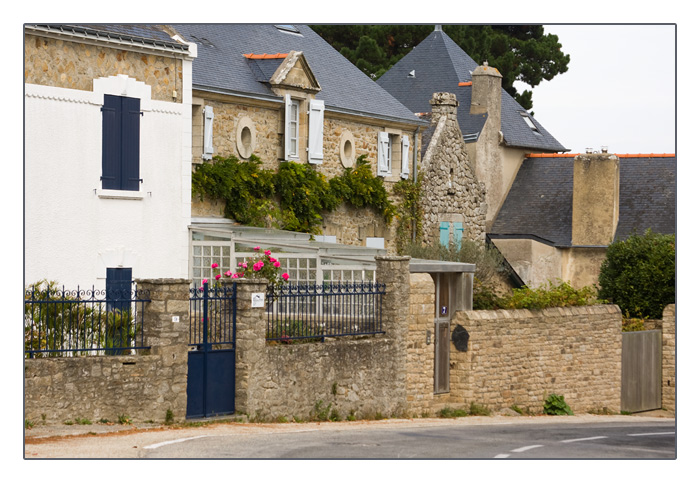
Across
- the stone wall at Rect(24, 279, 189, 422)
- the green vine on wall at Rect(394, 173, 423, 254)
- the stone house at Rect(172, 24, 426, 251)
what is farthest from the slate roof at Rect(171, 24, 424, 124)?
the stone wall at Rect(24, 279, 189, 422)

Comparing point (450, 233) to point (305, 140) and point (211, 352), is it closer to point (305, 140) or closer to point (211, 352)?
point (305, 140)

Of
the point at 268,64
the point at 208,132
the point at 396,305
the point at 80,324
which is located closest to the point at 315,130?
the point at 268,64

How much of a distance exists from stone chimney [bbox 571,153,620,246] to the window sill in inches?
690

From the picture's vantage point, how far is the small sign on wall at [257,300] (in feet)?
56.1

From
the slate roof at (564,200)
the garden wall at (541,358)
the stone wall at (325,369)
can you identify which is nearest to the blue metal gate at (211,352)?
the stone wall at (325,369)

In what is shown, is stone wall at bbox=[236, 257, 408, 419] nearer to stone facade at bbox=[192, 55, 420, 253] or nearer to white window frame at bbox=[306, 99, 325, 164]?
stone facade at bbox=[192, 55, 420, 253]

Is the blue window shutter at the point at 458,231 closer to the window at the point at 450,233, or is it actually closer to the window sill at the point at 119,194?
the window at the point at 450,233

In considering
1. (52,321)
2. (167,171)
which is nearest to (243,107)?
(167,171)

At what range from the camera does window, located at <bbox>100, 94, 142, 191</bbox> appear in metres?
19.4

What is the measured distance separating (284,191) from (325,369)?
28.4ft

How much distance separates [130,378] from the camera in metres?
15.7

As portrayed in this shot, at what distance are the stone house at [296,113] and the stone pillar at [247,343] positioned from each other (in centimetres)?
702

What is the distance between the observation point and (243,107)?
25578 mm

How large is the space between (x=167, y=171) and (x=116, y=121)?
4.53 ft
